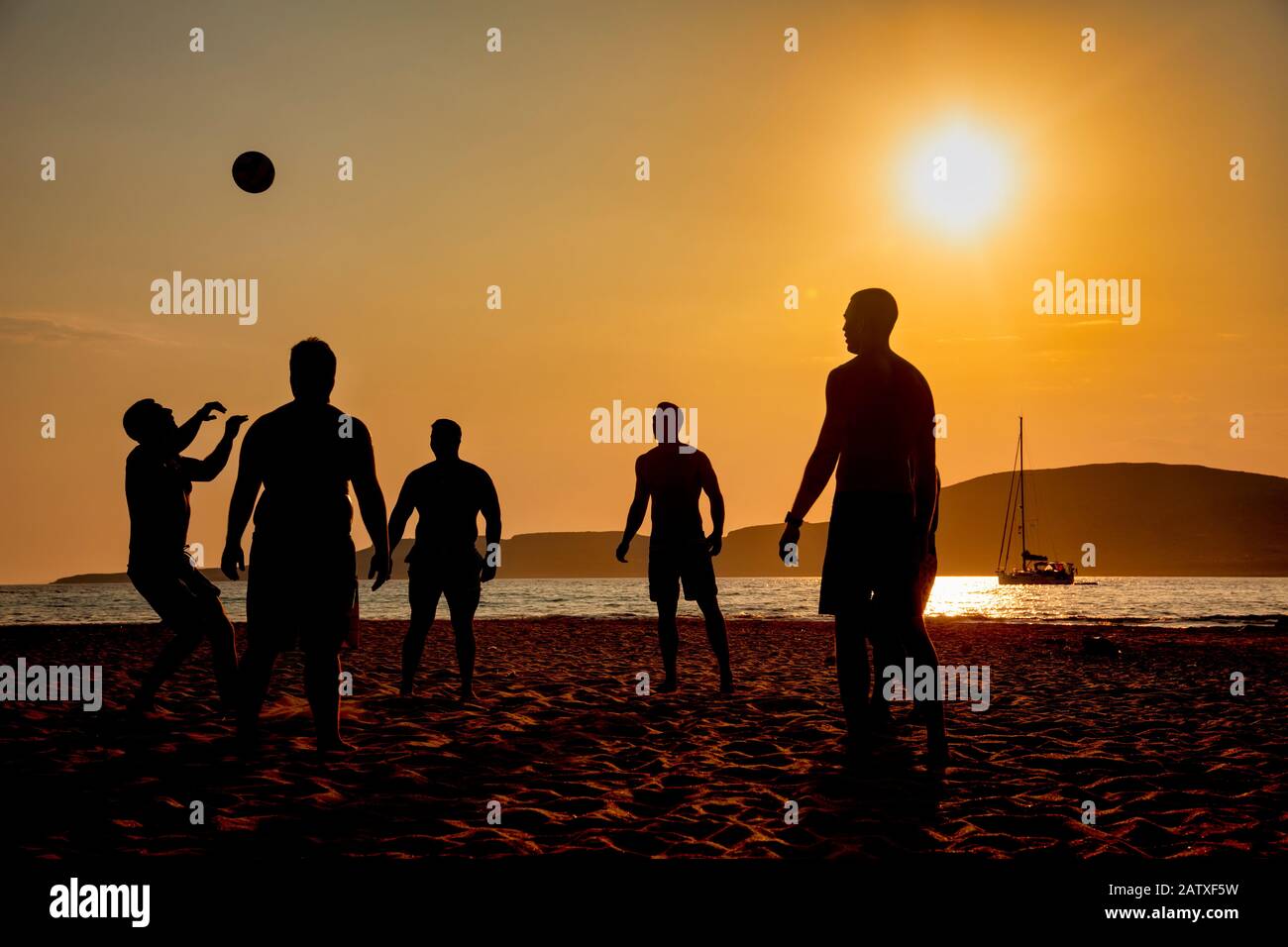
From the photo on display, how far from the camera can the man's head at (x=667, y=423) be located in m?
8.55

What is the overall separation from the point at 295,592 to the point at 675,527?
393cm

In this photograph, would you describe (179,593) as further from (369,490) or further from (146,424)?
(369,490)

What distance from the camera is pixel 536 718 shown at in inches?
291

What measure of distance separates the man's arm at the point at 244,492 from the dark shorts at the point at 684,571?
12.3ft

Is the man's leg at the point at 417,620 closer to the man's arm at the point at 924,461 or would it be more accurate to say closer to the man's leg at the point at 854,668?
the man's leg at the point at 854,668

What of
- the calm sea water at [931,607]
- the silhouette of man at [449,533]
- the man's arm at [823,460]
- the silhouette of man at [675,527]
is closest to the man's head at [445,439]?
the silhouette of man at [449,533]

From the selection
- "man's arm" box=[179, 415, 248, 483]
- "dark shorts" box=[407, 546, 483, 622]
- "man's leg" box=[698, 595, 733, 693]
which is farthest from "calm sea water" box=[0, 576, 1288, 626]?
"man's arm" box=[179, 415, 248, 483]

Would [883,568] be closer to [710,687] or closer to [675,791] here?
[675,791]

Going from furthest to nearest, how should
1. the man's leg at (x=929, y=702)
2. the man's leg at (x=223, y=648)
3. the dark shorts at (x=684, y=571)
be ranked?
the dark shorts at (x=684, y=571) → the man's leg at (x=223, y=648) → the man's leg at (x=929, y=702)

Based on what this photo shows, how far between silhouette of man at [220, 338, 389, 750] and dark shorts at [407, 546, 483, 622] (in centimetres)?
214

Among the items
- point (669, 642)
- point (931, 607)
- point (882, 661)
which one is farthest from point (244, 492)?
point (931, 607)

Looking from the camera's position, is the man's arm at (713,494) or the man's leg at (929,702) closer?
the man's leg at (929,702)

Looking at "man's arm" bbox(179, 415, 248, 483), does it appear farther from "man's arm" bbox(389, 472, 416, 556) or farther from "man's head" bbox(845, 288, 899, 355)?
"man's head" bbox(845, 288, 899, 355)
